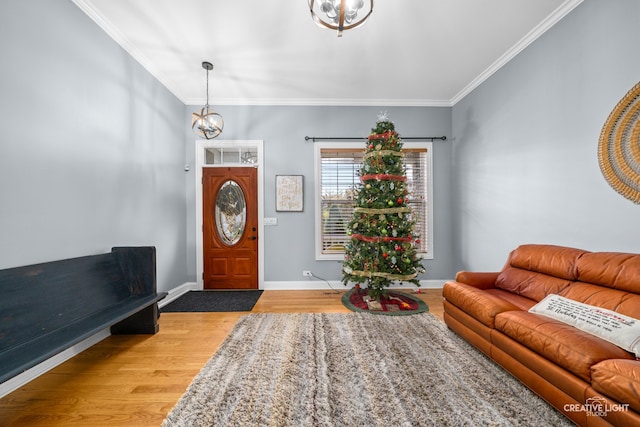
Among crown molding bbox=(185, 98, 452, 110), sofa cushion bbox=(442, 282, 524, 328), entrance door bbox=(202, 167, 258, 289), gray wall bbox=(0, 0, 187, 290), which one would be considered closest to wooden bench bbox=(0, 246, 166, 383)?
gray wall bbox=(0, 0, 187, 290)

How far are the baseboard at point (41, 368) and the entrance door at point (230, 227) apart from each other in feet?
5.35

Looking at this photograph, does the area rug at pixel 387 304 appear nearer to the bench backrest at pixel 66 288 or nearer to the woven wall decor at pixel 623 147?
the woven wall decor at pixel 623 147

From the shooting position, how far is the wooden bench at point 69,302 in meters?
1.48

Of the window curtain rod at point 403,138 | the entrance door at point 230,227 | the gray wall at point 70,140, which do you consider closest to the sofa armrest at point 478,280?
the window curtain rod at point 403,138

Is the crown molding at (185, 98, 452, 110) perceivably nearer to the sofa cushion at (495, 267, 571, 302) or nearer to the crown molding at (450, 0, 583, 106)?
the crown molding at (450, 0, 583, 106)

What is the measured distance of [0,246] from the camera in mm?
1572

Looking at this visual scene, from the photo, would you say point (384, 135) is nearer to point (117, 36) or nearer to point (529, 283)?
point (529, 283)

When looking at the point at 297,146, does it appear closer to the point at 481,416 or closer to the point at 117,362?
the point at 117,362

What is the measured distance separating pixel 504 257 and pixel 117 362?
14.0 ft

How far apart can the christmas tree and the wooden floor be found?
5.94 ft

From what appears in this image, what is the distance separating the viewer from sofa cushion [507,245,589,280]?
1.94 m

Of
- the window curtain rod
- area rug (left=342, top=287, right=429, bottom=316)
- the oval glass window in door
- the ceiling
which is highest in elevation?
the ceiling

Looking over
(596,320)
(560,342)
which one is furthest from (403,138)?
(560,342)

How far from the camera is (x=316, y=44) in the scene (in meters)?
2.61
